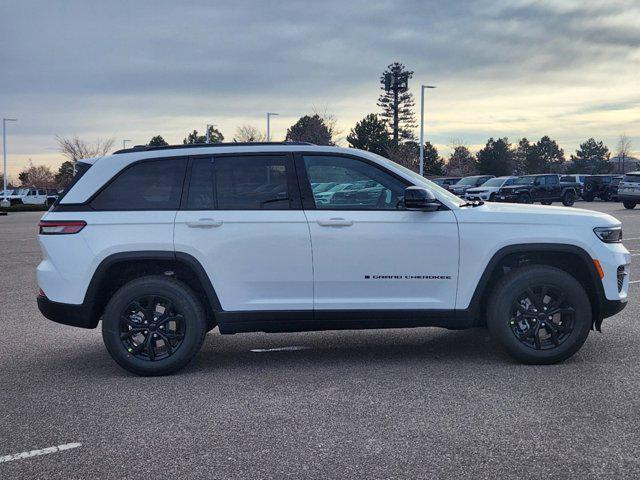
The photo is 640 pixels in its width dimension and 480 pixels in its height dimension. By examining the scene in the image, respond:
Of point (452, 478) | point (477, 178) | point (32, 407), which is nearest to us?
point (452, 478)

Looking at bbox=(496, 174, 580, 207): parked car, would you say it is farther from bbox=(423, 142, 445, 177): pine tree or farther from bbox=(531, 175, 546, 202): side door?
bbox=(423, 142, 445, 177): pine tree

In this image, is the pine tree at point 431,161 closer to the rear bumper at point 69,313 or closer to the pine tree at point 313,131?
the pine tree at point 313,131

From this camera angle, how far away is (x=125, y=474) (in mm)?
3449

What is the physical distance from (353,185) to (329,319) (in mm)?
1109

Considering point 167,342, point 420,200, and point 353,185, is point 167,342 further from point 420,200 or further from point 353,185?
point 420,200

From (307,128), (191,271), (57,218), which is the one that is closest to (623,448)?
(191,271)

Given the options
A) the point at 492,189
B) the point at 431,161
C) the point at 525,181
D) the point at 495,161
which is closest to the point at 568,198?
the point at 525,181

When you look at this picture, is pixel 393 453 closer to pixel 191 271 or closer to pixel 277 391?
pixel 277 391

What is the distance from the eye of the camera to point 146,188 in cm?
536

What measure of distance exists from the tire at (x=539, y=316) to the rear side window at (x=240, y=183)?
191 centimetres

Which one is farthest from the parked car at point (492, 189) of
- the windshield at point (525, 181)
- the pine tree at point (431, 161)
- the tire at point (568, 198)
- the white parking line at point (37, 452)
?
the pine tree at point (431, 161)

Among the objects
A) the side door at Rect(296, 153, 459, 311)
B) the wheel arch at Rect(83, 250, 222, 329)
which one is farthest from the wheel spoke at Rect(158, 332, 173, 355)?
the side door at Rect(296, 153, 459, 311)

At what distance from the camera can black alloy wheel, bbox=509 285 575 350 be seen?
5.32 meters

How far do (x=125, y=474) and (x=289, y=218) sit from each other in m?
2.38
